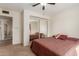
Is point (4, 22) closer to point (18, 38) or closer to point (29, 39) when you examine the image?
point (18, 38)

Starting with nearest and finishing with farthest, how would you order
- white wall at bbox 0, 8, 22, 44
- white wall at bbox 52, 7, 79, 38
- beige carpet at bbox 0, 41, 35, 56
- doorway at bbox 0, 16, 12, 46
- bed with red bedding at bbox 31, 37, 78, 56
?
bed with red bedding at bbox 31, 37, 78, 56, beige carpet at bbox 0, 41, 35, 56, white wall at bbox 52, 7, 79, 38, white wall at bbox 0, 8, 22, 44, doorway at bbox 0, 16, 12, 46

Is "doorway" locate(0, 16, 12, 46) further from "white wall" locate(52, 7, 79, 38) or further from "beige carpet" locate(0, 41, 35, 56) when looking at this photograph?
"white wall" locate(52, 7, 79, 38)

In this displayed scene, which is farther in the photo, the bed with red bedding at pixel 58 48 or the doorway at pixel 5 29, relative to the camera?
the doorway at pixel 5 29

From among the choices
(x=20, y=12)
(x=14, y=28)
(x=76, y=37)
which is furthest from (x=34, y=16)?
(x=76, y=37)

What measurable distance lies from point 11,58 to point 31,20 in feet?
12.3

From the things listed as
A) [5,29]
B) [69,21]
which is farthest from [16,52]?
[5,29]

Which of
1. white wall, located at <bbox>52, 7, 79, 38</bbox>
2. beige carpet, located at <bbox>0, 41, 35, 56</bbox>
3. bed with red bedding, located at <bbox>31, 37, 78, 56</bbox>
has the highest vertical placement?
white wall, located at <bbox>52, 7, 79, 38</bbox>

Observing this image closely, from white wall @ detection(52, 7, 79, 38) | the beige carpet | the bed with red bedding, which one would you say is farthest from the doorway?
the bed with red bedding

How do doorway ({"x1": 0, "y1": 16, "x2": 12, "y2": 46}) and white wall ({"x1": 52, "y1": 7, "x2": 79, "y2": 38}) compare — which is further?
doorway ({"x1": 0, "y1": 16, "x2": 12, "y2": 46})

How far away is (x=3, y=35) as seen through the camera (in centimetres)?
591

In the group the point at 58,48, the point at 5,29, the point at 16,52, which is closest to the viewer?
the point at 58,48

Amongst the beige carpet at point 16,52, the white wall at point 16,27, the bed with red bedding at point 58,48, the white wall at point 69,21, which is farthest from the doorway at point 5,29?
the bed with red bedding at point 58,48

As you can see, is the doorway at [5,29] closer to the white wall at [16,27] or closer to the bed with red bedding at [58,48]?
the white wall at [16,27]

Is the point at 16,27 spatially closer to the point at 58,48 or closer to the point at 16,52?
the point at 16,52
